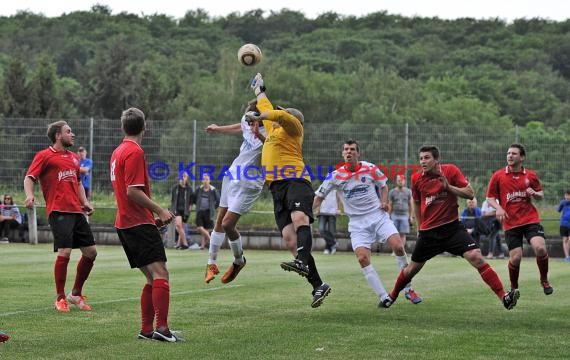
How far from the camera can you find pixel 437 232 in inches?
471

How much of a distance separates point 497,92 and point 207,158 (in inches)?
2719

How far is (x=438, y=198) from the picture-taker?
39.2ft

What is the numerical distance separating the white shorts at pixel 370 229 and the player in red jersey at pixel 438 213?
124 centimetres

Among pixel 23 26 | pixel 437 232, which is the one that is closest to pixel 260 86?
pixel 437 232

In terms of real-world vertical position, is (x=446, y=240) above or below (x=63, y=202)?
below

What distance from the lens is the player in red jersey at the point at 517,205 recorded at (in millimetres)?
13703

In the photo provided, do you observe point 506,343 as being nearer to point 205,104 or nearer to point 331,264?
point 331,264

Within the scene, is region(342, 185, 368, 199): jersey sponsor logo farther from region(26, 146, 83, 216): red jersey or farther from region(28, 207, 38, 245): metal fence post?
region(28, 207, 38, 245): metal fence post

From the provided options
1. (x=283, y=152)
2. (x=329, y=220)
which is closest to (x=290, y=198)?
(x=283, y=152)

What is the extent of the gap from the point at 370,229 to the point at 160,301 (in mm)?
5076

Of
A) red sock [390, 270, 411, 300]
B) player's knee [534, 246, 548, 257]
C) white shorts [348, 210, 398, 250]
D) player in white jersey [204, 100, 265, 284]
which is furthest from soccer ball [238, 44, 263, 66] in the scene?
player's knee [534, 246, 548, 257]

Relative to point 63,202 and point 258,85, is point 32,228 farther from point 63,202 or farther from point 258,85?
point 258,85

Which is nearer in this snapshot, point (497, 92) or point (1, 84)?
point (1, 84)

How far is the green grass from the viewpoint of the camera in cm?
845
